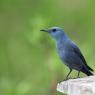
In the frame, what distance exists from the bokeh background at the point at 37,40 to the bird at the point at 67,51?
38.9 inches

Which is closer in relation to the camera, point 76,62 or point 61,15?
point 76,62

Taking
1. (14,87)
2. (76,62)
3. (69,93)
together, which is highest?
(69,93)

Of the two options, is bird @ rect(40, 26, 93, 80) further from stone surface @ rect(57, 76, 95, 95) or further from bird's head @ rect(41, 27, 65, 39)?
stone surface @ rect(57, 76, 95, 95)

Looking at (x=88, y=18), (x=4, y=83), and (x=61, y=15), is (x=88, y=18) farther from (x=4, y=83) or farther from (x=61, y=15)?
(x=4, y=83)

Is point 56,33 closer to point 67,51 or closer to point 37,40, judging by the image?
point 67,51

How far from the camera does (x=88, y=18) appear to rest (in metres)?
12.6

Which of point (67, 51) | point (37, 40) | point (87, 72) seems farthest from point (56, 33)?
point (37, 40)

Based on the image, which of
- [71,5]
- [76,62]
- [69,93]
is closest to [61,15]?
[71,5]

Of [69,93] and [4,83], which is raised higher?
[69,93]

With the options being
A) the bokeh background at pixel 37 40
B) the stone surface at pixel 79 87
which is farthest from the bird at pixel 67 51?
the stone surface at pixel 79 87

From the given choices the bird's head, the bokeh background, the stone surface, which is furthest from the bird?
the stone surface

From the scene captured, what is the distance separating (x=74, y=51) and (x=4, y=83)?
2.26 m

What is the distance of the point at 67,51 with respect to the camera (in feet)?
27.4

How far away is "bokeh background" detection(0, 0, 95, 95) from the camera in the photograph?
10.4 metres
